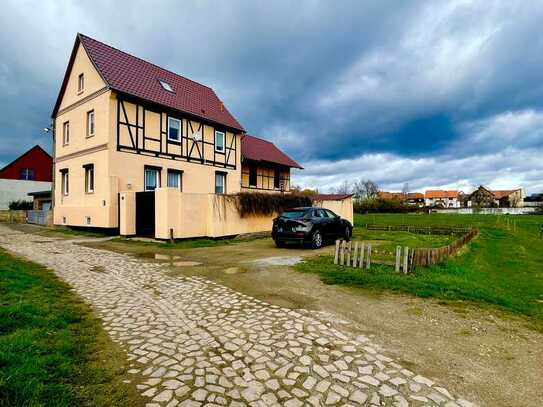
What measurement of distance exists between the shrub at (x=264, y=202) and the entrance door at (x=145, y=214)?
390cm

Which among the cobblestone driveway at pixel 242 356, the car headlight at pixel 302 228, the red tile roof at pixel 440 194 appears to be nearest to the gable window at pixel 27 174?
the car headlight at pixel 302 228

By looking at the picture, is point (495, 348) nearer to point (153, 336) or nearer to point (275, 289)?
point (275, 289)

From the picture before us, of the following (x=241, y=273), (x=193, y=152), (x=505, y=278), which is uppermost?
(x=193, y=152)

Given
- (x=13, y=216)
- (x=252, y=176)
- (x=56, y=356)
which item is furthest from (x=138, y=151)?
(x=13, y=216)

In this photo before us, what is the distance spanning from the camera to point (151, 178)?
18.2m

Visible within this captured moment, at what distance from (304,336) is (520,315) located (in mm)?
3618

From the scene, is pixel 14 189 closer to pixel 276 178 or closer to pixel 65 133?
pixel 65 133

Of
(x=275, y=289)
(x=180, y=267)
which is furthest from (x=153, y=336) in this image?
(x=180, y=267)

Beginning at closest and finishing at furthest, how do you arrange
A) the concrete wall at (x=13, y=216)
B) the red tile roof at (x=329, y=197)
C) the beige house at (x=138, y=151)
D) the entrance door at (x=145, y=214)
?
the entrance door at (x=145, y=214), the beige house at (x=138, y=151), the red tile roof at (x=329, y=197), the concrete wall at (x=13, y=216)

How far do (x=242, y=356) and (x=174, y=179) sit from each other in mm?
17475

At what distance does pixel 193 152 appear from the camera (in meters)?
20.4

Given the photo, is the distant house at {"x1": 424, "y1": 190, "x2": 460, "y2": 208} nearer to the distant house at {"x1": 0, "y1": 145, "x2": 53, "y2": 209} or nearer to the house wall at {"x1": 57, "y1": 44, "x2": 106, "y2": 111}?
the distant house at {"x1": 0, "y1": 145, "x2": 53, "y2": 209}

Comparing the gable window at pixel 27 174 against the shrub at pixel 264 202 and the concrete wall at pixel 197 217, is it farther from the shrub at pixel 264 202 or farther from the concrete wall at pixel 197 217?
the shrub at pixel 264 202

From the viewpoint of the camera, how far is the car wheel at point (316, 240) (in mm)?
11852
